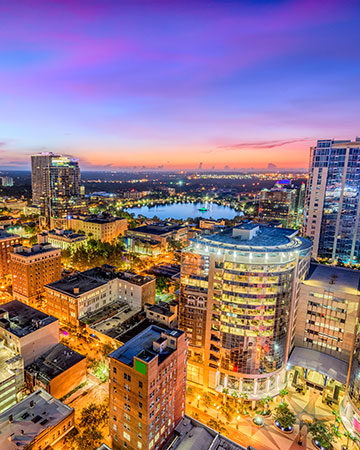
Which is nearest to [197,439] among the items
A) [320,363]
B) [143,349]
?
[143,349]

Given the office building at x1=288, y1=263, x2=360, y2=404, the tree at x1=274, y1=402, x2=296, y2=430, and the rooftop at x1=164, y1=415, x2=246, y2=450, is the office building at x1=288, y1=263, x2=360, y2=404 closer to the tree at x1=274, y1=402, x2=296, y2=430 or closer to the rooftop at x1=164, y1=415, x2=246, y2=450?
the tree at x1=274, y1=402, x2=296, y2=430

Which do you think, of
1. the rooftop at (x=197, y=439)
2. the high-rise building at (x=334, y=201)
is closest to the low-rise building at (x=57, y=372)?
the rooftop at (x=197, y=439)

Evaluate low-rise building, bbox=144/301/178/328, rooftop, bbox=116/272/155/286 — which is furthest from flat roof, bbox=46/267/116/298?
low-rise building, bbox=144/301/178/328

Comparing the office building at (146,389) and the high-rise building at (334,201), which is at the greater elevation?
the high-rise building at (334,201)

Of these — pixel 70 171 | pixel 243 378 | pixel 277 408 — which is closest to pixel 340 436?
pixel 277 408

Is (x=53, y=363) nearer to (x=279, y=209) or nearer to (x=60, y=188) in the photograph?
(x=60, y=188)

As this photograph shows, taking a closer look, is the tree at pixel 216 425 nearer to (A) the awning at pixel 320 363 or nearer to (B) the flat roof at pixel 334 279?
(A) the awning at pixel 320 363

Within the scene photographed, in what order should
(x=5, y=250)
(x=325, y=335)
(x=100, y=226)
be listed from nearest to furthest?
(x=325, y=335) < (x=5, y=250) < (x=100, y=226)
